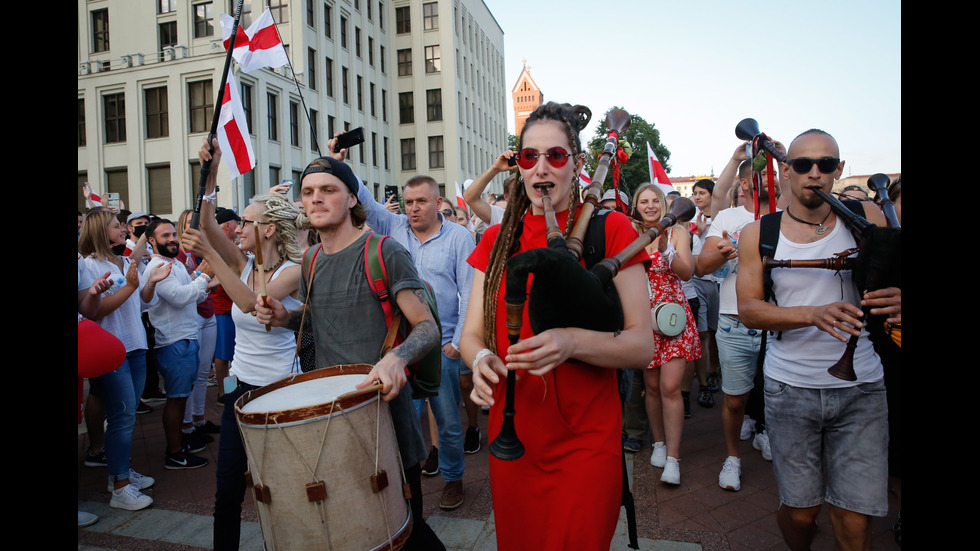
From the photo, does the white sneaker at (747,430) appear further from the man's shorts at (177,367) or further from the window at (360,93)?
the window at (360,93)

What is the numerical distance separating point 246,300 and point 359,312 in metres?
0.86

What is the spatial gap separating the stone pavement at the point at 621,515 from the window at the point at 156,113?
2632cm

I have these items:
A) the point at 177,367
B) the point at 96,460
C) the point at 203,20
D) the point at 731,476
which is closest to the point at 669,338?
the point at 731,476

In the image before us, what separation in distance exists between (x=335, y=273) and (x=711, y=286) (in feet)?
16.7

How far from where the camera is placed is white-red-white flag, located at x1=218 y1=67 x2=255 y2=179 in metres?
4.44

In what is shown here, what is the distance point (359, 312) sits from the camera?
283cm

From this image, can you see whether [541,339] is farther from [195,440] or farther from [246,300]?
[195,440]

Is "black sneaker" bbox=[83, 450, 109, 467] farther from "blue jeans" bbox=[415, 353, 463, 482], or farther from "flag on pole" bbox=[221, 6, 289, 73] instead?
"flag on pole" bbox=[221, 6, 289, 73]

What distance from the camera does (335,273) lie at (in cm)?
289

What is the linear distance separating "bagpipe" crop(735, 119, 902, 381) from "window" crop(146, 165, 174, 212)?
1148 inches

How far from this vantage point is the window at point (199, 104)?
26406mm
